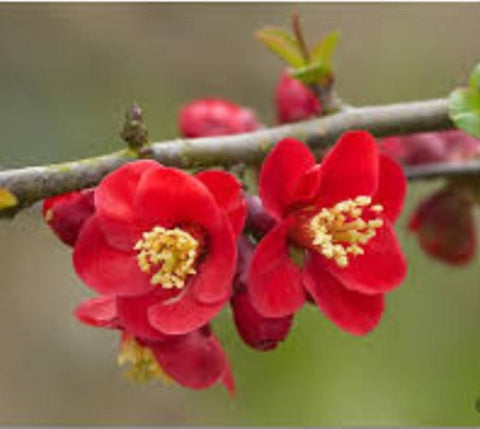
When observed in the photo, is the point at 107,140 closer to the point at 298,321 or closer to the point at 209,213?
the point at 298,321

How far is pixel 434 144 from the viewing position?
6.31ft

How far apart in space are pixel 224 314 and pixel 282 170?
186 centimetres

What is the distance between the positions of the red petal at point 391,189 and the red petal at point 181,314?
0.71ft

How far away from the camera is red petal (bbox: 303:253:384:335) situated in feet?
4.13

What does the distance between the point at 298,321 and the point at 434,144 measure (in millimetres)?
1358

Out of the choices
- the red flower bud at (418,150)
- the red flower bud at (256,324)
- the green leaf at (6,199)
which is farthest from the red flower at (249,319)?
the red flower bud at (418,150)

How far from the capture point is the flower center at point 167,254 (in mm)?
1233

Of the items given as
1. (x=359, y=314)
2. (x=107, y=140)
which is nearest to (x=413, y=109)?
(x=359, y=314)

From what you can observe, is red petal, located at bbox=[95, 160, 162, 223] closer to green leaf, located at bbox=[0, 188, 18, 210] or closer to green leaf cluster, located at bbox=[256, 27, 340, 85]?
green leaf, located at bbox=[0, 188, 18, 210]

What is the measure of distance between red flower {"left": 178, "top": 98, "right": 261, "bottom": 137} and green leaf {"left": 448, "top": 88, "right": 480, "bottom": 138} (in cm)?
50

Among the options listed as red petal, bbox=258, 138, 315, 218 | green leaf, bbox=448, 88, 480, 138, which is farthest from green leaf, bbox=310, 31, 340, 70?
red petal, bbox=258, 138, 315, 218

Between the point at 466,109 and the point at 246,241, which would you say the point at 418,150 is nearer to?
the point at 466,109

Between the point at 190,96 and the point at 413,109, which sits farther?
the point at 190,96

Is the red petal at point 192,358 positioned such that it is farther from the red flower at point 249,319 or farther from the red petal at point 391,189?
the red petal at point 391,189
